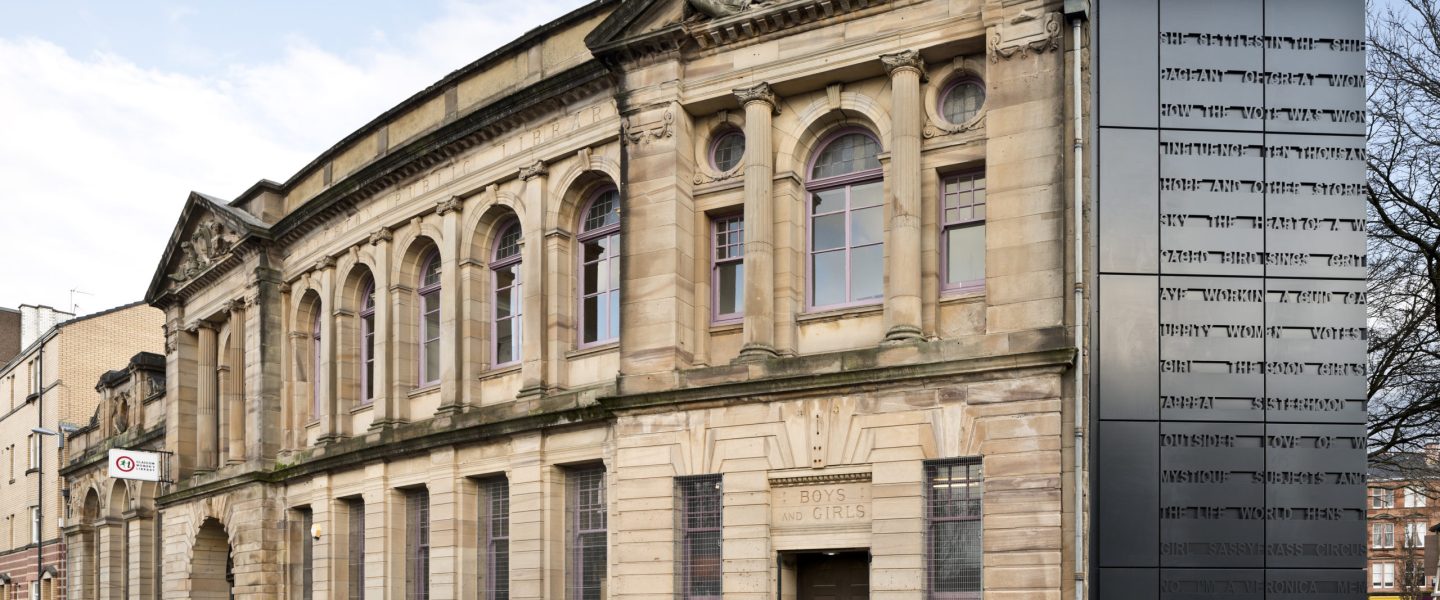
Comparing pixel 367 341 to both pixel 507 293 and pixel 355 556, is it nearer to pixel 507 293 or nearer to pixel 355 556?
pixel 355 556

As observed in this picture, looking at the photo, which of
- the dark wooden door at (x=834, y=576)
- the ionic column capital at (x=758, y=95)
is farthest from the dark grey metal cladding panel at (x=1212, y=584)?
the ionic column capital at (x=758, y=95)

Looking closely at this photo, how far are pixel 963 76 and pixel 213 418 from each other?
24.4 meters

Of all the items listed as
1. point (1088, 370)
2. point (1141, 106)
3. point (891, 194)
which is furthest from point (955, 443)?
point (1141, 106)

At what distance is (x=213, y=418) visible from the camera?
36.5 m

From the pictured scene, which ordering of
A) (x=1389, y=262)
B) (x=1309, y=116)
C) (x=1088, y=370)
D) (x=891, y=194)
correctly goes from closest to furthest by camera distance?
(x=1309, y=116) → (x=1088, y=370) → (x=891, y=194) → (x=1389, y=262)

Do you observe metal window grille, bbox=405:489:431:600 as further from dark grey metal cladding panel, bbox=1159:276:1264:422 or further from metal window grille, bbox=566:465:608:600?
dark grey metal cladding panel, bbox=1159:276:1264:422

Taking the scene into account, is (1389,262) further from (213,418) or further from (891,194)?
(213,418)

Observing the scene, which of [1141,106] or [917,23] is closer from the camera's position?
[1141,106]

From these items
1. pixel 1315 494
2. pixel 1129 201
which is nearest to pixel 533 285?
pixel 1129 201

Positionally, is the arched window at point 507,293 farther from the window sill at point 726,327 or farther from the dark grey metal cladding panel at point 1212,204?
the dark grey metal cladding panel at point 1212,204

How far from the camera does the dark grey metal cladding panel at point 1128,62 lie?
51.9 ft

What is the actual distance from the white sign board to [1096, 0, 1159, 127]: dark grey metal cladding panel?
90.2 ft

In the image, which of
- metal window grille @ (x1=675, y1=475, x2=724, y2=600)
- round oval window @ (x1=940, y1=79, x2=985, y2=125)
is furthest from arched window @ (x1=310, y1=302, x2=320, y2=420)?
round oval window @ (x1=940, y1=79, x2=985, y2=125)

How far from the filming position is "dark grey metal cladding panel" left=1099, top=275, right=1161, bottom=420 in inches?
607
